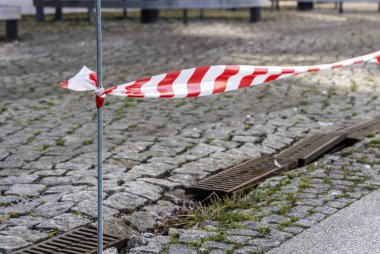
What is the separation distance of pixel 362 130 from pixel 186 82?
3.31 metres

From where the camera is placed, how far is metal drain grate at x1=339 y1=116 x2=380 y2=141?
304 inches

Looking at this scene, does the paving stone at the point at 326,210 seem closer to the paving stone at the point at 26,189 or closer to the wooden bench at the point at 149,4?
the paving stone at the point at 26,189

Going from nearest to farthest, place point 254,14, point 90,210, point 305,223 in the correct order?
point 305,223 → point 90,210 → point 254,14

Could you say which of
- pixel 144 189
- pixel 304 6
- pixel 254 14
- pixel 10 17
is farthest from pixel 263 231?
pixel 304 6

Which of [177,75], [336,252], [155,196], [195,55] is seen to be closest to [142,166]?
[155,196]

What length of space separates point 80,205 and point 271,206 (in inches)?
45.1

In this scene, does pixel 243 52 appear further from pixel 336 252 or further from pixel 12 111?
pixel 336 252

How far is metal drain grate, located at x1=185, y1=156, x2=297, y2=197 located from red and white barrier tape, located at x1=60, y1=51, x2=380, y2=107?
2.49 feet

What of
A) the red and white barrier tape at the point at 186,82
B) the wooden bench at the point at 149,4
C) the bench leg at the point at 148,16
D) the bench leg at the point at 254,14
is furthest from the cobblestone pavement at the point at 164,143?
the bench leg at the point at 254,14

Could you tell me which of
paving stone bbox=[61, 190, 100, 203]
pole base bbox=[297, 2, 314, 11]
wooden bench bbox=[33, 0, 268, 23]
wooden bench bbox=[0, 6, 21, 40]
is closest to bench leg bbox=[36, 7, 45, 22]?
wooden bench bbox=[33, 0, 268, 23]

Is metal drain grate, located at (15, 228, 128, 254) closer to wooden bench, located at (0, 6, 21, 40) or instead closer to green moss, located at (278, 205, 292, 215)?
green moss, located at (278, 205, 292, 215)

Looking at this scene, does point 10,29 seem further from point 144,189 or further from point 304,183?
point 304,183

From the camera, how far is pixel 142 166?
21.9 ft

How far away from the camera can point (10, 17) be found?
15.7 metres
